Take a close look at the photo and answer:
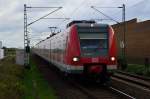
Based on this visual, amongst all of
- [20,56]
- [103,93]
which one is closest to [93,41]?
[103,93]

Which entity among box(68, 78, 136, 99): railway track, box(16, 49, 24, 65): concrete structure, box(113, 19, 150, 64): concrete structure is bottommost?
box(68, 78, 136, 99): railway track

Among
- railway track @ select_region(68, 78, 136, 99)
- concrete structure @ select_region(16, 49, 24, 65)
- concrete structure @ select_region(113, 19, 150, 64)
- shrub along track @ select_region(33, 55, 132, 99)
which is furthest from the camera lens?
A: concrete structure @ select_region(113, 19, 150, 64)

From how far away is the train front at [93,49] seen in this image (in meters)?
22.6

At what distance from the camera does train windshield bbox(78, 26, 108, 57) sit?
75.1 feet

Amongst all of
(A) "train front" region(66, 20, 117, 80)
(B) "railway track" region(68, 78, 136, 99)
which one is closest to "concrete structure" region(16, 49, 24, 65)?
(B) "railway track" region(68, 78, 136, 99)

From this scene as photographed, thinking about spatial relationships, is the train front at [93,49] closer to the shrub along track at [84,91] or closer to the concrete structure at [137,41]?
the shrub along track at [84,91]

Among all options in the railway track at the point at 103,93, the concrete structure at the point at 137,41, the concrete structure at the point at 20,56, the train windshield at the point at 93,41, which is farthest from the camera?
the concrete structure at the point at 137,41

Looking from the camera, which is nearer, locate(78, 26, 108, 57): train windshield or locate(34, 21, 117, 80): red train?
locate(34, 21, 117, 80): red train

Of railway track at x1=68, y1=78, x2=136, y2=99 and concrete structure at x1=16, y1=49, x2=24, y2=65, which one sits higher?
concrete structure at x1=16, y1=49, x2=24, y2=65

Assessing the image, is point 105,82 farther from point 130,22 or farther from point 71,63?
point 130,22

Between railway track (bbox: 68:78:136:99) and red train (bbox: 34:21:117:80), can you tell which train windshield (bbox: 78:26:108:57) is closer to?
red train (bbox: 34:21:117:80)

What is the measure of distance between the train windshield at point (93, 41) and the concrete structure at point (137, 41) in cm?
2530

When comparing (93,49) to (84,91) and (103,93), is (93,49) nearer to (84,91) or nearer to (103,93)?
(84,91)

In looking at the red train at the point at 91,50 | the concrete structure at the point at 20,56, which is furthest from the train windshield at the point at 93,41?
the concrete structure at the point at 20,56
